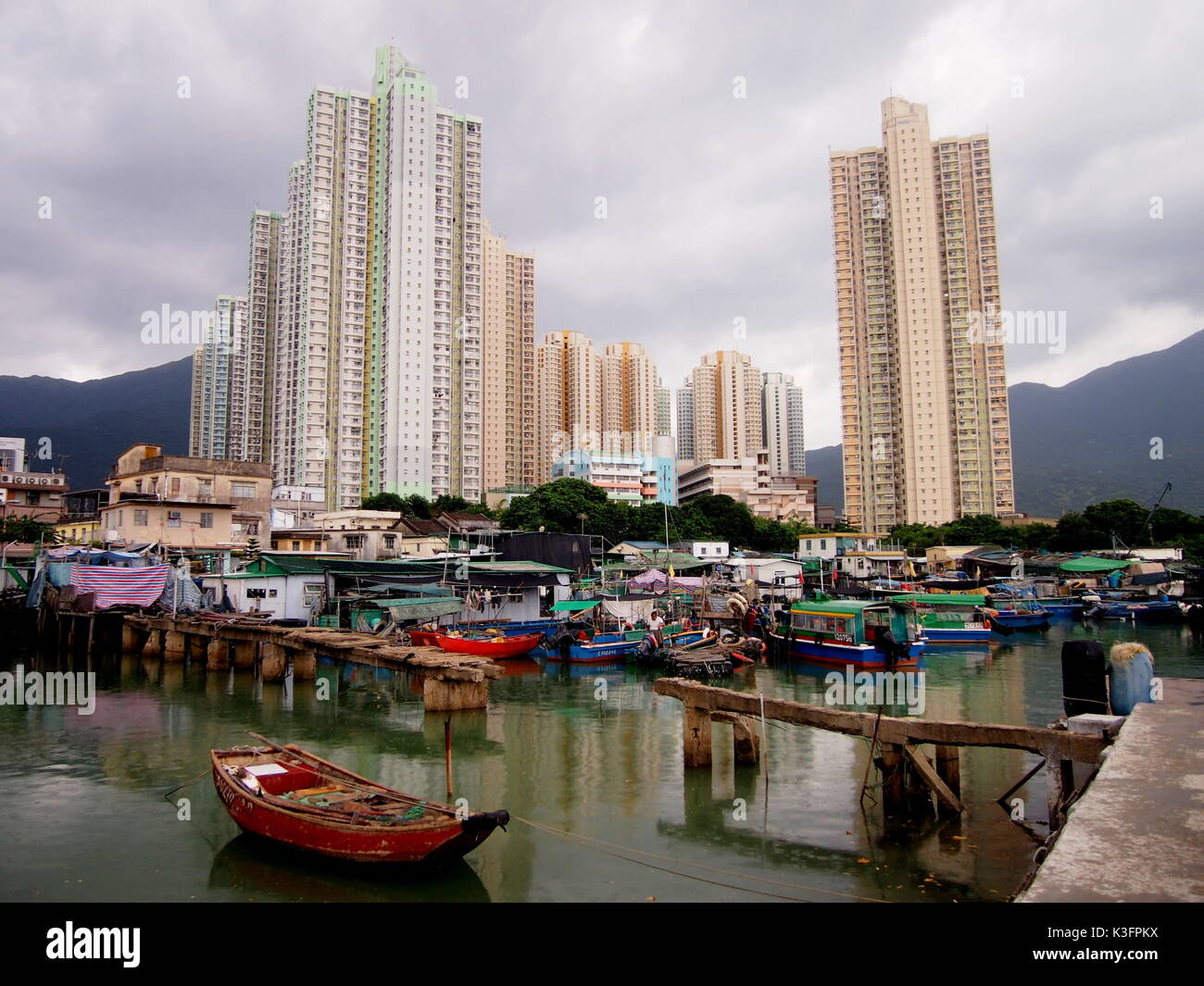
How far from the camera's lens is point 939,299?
92.6 m

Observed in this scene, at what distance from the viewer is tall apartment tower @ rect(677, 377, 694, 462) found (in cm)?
17388

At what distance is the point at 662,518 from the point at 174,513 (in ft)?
155

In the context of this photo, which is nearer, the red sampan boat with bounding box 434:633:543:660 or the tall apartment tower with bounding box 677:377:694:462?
the red sampan boat with bounding box 434:633:543:660

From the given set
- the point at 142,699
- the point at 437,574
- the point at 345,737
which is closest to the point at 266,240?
the point at 437,574

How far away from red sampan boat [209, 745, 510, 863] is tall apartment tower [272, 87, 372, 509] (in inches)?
3029

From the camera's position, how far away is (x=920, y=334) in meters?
93.0

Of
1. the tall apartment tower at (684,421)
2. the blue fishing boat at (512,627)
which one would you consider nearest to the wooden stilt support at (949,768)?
the blue fishing boat at (512,627)

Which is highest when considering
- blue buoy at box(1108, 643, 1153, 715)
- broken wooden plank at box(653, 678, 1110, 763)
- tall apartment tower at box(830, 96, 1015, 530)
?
tall apartment tower at box(830, 96, 1015, 530)

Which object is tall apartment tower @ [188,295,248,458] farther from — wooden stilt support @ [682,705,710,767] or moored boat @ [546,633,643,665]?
wooden stilt support @ [682,705,710,767]

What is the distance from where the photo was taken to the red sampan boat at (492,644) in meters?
31.9

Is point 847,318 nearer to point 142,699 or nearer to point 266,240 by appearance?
point 266,240

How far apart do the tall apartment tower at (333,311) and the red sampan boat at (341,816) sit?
7694 cm

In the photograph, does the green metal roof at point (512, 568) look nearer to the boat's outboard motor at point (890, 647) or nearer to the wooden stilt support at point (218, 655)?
the wooden stilt support at point (218, 655)

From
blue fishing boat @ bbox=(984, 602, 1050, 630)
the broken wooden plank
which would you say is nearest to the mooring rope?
the broken wooden plank
